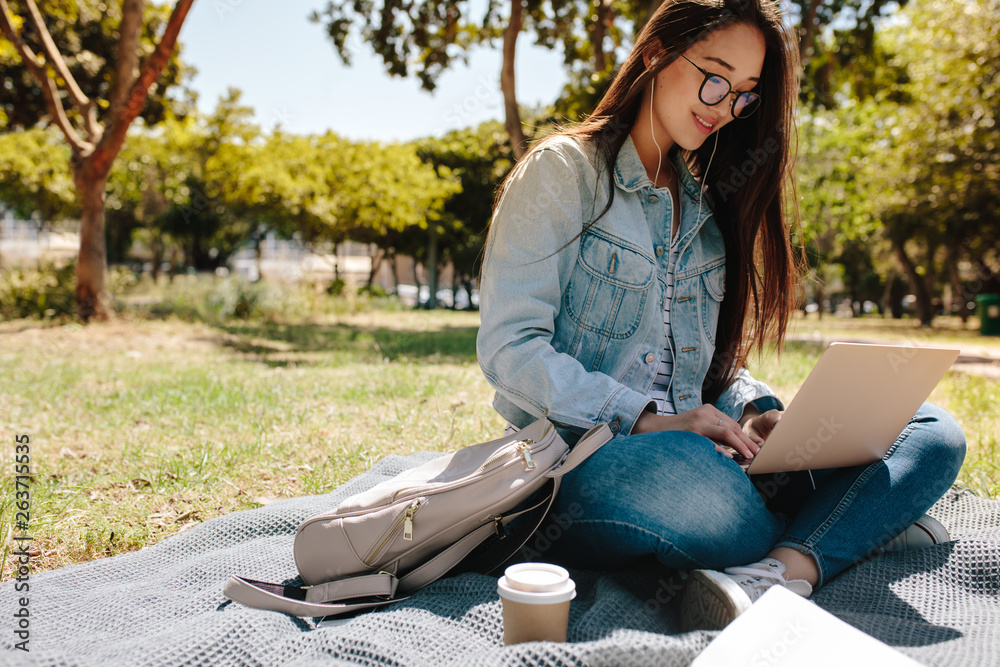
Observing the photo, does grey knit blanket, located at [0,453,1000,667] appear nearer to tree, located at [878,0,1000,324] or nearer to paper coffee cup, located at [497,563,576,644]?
paper coffee cup, located at [497,563,576,644]

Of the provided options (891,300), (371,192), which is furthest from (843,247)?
(371,192)

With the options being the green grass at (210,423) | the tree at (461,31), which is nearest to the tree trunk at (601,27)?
the tree at (461,31)

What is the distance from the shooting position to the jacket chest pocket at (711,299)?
6.95ft

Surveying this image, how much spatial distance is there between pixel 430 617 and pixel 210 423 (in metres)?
2.75

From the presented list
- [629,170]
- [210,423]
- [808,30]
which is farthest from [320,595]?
[808,30]

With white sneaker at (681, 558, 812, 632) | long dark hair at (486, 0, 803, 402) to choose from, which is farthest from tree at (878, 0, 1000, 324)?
white sneaker at (681, 558, 812, 632)

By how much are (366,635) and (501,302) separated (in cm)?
82

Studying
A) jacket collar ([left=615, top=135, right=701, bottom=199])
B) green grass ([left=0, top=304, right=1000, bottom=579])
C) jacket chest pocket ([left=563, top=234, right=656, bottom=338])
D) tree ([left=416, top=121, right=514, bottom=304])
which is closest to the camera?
jacket chest pocket ([left=563, top=234, right=656, bottom=338])

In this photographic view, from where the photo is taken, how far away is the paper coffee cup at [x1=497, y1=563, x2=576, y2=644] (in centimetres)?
124

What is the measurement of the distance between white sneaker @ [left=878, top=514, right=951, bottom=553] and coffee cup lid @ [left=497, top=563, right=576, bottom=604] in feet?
3.87

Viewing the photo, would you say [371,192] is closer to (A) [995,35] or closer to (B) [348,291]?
(B) [348,291]

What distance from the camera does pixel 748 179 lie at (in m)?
2.20

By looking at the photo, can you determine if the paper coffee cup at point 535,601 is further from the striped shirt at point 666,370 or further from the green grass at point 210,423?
the green grass at point 210,423

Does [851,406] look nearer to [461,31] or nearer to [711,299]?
[711,299]
